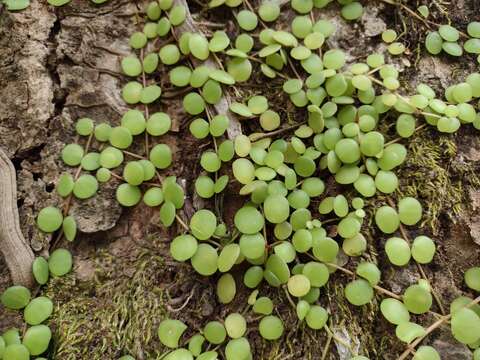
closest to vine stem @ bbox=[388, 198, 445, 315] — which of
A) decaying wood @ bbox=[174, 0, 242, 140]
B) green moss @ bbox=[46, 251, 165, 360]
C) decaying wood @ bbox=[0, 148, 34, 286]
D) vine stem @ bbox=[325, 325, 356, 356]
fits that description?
vine stem @ bbox=[325, 325, 356, 356]

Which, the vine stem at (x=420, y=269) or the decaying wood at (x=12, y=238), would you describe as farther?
the decaying wood at (x=12, y=238)

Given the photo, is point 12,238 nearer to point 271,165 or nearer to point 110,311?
point 110,311

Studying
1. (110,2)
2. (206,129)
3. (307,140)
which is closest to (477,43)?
(307,140)

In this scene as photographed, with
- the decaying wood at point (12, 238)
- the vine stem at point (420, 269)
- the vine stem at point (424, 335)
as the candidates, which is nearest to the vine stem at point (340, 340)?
the vine stem at point (424, 335)

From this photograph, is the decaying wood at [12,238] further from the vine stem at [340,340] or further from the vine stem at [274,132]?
the vine stem at [340,340]

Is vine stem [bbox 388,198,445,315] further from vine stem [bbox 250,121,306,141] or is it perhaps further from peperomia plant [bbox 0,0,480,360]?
vine stem [bbox 250,121,306,141]

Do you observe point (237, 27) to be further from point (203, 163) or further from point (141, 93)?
point (203, 163)

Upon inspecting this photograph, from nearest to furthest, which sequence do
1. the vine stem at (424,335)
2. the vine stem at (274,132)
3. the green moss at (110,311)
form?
the vine stem at (424,335) < the green moss at (110,311) < the vine stem at (274,132)

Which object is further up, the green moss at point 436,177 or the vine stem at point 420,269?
the green moss at point 436,177
